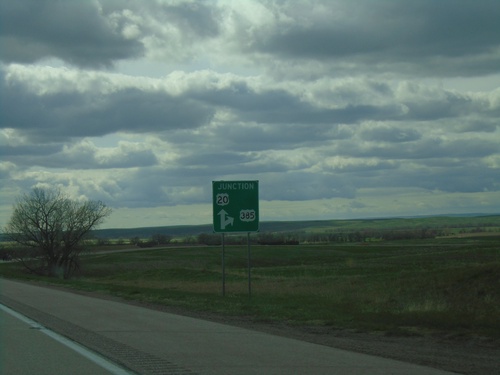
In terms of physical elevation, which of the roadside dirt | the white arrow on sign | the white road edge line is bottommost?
the roadside dirt

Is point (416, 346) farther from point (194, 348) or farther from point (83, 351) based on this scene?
point (83, 351)

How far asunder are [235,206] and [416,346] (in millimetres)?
13340

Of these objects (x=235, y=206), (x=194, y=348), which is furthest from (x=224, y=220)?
(x=194, y=348)

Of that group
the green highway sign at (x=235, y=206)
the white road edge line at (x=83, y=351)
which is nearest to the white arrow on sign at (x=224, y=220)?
the green highway sign at (x=235, y=206)

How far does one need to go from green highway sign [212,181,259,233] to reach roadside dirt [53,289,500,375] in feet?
27.6

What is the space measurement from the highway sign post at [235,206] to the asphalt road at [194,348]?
20.2 feet

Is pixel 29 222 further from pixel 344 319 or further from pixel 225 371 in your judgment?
Result: pixel 225 371

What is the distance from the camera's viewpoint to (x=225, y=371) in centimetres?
1049

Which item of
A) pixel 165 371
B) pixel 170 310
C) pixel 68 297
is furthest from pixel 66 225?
pixel 165 371

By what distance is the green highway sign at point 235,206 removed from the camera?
2584 cm

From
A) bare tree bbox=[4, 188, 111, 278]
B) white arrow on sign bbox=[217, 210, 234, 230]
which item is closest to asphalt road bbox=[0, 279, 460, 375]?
white arrow on sign bbox=[217, 210, 234, 230]

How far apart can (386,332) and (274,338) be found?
2.46 m

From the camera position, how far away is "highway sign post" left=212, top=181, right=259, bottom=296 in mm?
25844

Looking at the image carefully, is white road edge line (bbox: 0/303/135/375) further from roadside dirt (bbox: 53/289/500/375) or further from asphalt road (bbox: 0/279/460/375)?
roadside dirt (bbox: 53/289/500/375)
